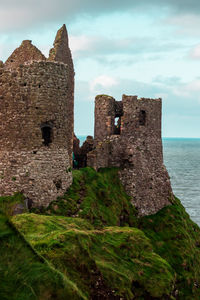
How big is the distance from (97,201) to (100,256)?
12003mm

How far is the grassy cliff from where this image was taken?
6.44 m

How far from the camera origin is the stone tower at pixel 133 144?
1167 inches

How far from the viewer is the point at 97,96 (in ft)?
101

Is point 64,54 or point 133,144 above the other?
point 64,54

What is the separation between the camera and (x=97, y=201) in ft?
80.0

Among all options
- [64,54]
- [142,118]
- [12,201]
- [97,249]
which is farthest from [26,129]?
[142,118]

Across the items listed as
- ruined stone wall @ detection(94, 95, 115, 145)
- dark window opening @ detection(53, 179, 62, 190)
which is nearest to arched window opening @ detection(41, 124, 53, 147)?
dark window opening @ detection(53, 179, 62, 190)

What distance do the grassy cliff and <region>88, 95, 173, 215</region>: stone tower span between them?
1.11m

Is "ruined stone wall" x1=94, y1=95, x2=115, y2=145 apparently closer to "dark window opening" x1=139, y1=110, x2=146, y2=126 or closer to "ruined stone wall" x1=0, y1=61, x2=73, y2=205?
"dark window opening" x1=139, y1=110, x2=146, y2=126

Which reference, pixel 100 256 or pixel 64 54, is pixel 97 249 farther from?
pixel 64 54

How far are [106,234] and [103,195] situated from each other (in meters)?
10.6

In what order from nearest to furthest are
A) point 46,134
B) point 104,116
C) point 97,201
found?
1. point 46,134
2. point 97,201
3. point 104,116

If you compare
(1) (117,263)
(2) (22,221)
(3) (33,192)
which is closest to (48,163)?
(3) (33,192)

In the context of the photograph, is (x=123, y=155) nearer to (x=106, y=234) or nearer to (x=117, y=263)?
(x=106, y=234)
